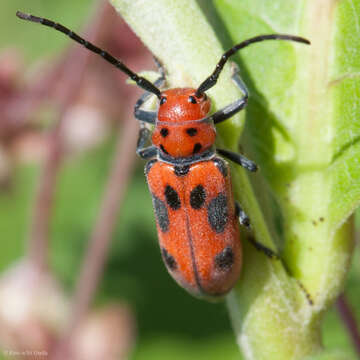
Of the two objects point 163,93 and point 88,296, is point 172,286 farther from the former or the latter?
point 163,93

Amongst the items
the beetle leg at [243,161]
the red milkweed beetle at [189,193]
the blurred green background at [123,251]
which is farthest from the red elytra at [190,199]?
the blurred green background at [123,251]

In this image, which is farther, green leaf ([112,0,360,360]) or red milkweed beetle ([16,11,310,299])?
red milkweed beetle ([16,11,310,299])

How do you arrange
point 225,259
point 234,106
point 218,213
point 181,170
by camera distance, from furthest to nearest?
point 181,170 → point 218,213 → point 225,259 → point 234,106

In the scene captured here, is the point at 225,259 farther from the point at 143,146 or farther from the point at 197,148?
the point at 143,146

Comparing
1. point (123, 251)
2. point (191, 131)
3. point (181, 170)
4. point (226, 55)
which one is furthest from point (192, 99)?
point (123, 251)

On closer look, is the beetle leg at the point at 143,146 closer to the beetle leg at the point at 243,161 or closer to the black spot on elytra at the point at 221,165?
the black spot on elytra at the point at 221,165

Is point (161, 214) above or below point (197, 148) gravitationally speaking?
below

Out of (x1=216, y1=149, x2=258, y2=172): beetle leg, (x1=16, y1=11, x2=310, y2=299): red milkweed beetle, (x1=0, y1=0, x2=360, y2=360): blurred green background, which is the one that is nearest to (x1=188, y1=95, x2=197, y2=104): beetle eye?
(x1=16, y1=11, x2=310, y2=299): red milkweed beetle

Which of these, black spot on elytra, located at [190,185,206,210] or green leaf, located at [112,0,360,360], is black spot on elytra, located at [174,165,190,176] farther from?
green leaf, located at [112,0,360,360]

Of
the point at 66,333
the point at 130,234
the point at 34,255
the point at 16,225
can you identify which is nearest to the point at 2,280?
the point at 34,255
